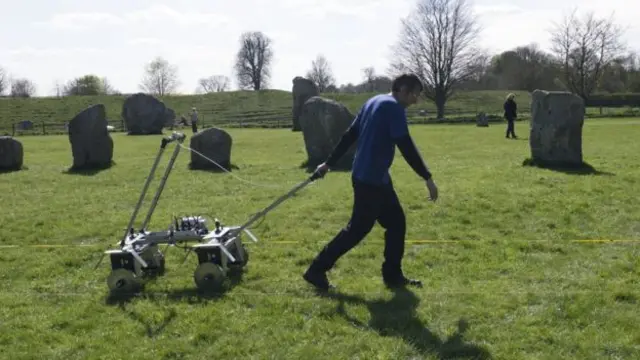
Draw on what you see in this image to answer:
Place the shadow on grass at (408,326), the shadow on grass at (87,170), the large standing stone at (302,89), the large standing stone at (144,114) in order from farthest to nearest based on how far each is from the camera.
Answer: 1. the large standing stone at (144,114)
2. the large standing stone at (302,89)
3. the shadow on grass at (87,170)
4. the shadow on grass at (408,326)

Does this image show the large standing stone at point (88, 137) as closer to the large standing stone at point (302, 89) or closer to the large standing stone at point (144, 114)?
the large standing stone at point (302, 89)

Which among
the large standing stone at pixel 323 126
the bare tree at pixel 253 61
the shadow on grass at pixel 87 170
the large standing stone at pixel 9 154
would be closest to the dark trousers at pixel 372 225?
the large standing stone at pixel 323 126

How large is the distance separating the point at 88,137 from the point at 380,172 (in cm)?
Result: 1334

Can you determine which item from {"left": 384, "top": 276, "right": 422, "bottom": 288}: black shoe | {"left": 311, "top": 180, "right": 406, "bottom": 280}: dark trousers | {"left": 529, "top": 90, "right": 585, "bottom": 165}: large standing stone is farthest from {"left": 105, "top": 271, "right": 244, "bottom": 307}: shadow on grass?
{"left": 529, "top": 90, "right": 585, "bottom": 165}: large standing stone

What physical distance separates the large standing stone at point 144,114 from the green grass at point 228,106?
18.2m

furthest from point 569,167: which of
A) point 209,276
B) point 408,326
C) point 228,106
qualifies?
point 228,106

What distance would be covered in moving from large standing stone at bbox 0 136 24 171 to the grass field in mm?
5520

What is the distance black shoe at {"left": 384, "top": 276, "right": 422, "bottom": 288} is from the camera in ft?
20.8

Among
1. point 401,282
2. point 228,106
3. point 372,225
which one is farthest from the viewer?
point 228,106

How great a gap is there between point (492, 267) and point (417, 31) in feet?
175

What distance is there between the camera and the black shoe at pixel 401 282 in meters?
6.34

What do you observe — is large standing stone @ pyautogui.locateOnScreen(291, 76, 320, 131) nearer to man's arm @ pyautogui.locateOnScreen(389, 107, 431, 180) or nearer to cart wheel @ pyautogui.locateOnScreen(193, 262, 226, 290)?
cart wheel @ pyautogui.locateOnScreen(193, 262, 226, 290)

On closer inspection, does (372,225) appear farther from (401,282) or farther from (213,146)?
(213,146)

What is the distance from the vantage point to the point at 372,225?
6.15 metres
